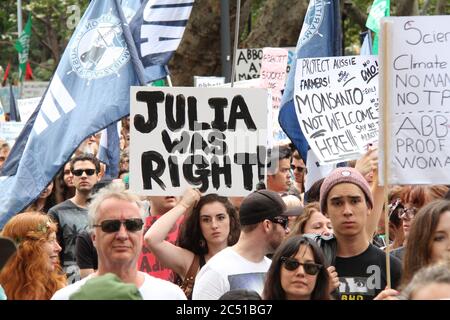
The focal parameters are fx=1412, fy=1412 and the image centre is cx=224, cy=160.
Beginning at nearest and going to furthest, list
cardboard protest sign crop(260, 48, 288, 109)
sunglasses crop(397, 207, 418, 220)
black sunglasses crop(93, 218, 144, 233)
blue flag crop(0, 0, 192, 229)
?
black sunglasses crop(93, 218, 144, 233) → sunglasses crop(397, 207, 418, 220) → blue flag crop(0, 0, 192, 229) → cardboard protest sign crop(260, 48, 288, 109)

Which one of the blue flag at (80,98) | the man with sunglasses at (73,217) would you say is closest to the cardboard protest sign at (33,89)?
the blue flag at (80,98)

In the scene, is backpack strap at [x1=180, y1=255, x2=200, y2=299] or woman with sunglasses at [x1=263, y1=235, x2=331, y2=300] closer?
woman with sunglasses at [x1=263, y1=235, x2=331, y2=300]

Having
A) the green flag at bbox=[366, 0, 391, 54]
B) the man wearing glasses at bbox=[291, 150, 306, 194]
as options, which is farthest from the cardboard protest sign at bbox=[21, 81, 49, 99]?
the man wearing glasses at bbox=[291, 150, 306, 194]

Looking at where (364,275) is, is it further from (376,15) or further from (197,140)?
(376,15)

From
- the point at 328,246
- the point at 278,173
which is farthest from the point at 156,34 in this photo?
the point at 328,246

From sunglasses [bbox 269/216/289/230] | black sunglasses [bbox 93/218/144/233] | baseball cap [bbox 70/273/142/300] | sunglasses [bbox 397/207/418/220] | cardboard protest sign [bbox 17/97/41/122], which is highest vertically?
baseball cap [bbox 70/273/142/300]

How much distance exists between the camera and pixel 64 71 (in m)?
10.5

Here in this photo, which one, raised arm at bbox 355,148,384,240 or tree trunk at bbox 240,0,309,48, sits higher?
tree trunk at bbox 240,0,309,48

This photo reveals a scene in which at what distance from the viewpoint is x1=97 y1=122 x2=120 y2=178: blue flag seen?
473 inches

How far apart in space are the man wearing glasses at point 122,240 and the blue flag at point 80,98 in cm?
301

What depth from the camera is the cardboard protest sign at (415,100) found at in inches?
290

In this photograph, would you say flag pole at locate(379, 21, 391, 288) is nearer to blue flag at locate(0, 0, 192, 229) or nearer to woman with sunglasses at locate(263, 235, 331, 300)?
woman with sunglasses at locate(263, 235, 331, 300)

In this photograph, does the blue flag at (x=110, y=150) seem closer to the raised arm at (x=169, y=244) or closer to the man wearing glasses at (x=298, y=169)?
the man wearing glasses at (x=298, y=169)

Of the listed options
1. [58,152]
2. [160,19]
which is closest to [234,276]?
[58,152]
